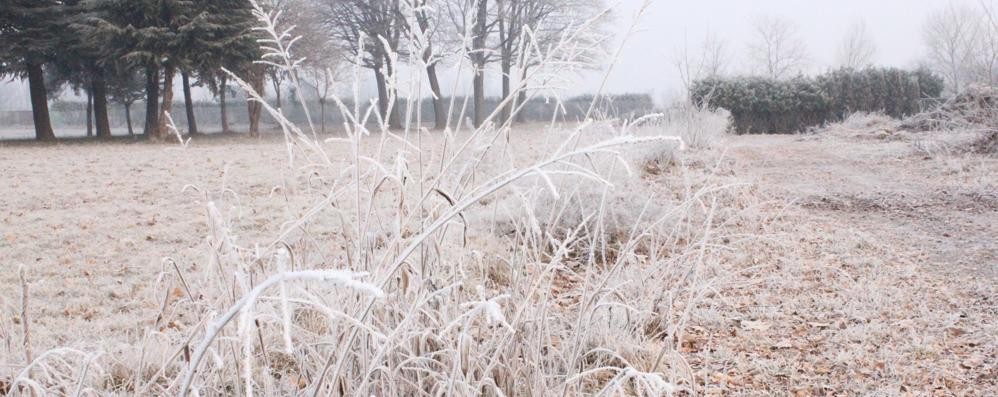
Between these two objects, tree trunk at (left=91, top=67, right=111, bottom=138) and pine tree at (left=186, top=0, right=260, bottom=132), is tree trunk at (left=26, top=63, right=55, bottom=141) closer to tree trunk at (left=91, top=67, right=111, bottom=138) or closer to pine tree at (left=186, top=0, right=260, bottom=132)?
tree trunk at (left=91, top=67, right=111, bottom=138)

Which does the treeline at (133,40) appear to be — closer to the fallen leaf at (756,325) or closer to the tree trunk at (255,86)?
the tree trunk at (255,86)

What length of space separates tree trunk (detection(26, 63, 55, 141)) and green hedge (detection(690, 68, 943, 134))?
52.1 ft

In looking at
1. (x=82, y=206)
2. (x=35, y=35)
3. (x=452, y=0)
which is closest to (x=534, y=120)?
(x=452, y=0)

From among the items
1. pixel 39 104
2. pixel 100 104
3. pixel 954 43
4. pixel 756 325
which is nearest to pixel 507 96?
pixel 756 325

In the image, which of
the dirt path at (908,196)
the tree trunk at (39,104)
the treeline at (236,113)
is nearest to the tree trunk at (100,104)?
the tree trunk at (39,104)

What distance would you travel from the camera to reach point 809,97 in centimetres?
1623

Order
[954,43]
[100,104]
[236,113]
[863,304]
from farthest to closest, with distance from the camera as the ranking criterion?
[236,113] < [100,104] < [954,43] < [863,304]

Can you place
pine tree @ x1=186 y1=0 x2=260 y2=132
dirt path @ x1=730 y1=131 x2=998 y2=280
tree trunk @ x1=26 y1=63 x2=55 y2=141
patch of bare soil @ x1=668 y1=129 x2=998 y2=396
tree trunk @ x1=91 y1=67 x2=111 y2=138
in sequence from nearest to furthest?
patch of bare soil @ x1=668 y1=129 x2=998 y2=396
dirt path @ x1=730 y1=131 x2=998 y2=280
pine tree @ x1=186 y1=0 x2=260 y2=132
tree trunk @ x1=26 y1=63 x2=55 y2=141
tree trunk @ x1=91 y1=67 x2=111 y2=138

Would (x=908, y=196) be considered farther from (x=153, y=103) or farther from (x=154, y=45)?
(x=153, y=103)

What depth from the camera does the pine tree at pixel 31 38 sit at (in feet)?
48.7

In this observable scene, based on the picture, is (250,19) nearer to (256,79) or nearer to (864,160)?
(256,79)

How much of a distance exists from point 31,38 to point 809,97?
61.0 feet

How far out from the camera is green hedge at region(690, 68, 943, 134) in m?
15.9

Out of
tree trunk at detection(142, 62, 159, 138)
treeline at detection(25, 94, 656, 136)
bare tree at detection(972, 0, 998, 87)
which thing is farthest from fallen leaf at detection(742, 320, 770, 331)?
treeline at detection(25, 94, 656, 136)
